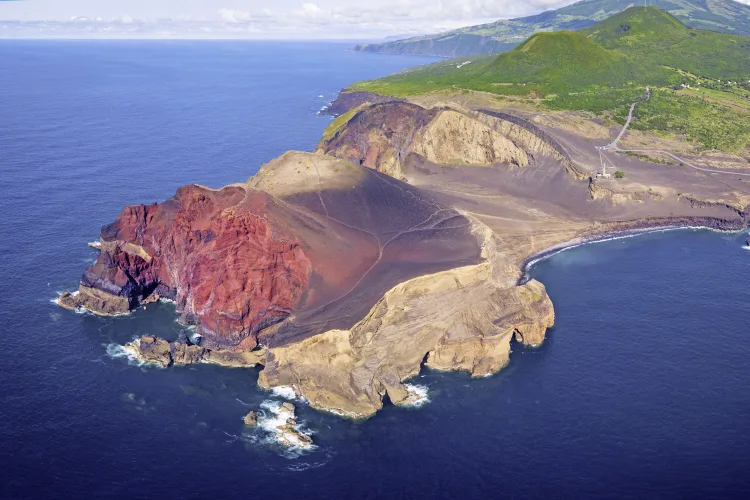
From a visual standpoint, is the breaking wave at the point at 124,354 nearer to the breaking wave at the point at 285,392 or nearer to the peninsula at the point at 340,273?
the peninsula at the point at 340,273

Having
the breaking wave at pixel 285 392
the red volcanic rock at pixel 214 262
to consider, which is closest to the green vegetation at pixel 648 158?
the red volcanic rock at pixel 214 262

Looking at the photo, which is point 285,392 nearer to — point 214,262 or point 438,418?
point 438,418

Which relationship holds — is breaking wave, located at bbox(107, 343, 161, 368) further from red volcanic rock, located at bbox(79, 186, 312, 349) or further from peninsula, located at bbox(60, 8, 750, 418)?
red volcanic rock, located at bbox(79, 186, 312, 349)

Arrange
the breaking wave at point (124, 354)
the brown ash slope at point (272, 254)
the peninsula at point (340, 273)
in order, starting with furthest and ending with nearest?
the brown ash slope at point (272, 254) < the breaking wave at point (124, 354) < the peninsula at point (340, 273)

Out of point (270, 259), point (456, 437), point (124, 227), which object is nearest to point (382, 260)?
point (270, 259)

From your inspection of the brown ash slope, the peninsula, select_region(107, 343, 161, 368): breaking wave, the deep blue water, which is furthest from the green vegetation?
select_region(107, 343, 161, 368): breaking wave

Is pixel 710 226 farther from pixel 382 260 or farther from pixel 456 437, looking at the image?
pixel 456 437
